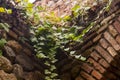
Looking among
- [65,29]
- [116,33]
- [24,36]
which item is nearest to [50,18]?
[65,29]

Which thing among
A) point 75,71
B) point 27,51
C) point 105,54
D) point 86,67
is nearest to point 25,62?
point 27,51

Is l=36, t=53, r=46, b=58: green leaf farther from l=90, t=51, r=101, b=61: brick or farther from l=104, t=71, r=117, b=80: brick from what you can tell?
l=104, t=71, r=117, b=80: brick

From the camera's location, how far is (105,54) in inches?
128

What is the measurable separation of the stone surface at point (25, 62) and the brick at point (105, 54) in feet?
2.57

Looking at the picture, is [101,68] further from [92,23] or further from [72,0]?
[72,0]

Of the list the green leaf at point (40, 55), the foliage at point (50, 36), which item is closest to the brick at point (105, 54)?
the foliage at point (50, 36)

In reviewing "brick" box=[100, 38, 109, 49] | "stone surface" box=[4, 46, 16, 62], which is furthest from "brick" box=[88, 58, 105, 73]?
"stone surface" box=[4, 46, 16, 62]

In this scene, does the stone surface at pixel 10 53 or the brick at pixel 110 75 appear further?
the brick at pixel 110 75

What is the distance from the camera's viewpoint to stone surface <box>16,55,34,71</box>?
317cm

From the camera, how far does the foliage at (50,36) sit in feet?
10.9

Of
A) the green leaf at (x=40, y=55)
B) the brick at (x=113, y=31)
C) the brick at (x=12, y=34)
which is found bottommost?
the green leaf at (x=40, y=55)

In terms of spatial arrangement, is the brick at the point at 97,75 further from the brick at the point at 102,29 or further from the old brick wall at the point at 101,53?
the brick at the point at 102,29

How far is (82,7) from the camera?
3904 mm

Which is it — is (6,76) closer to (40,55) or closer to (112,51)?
(40,55)
